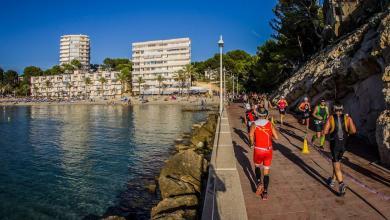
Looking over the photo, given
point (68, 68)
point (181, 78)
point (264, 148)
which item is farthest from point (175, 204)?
point (68, 68)

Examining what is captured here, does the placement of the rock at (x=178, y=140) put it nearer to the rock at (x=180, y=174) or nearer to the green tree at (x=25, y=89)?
the rock at (x=180, y=174)

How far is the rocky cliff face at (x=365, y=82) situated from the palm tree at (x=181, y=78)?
110 meters

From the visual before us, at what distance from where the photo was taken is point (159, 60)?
147 metres

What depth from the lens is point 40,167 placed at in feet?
61.2

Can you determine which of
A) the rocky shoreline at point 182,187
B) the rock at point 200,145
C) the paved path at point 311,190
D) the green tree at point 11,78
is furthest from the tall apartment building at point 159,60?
the paved path at point 311,190

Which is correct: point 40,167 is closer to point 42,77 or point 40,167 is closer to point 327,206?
point 327,206

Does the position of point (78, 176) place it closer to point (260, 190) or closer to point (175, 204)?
point (175, 204)

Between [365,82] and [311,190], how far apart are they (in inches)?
312

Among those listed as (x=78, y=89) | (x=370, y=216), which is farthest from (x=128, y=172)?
(x=78, y=89)

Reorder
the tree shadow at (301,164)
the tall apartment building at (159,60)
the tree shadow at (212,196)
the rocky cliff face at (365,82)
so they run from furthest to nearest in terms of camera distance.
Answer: the tall apartment building at (159,60) → the rocky cliff face at (365,82) → the tree shadow at (301,164) → the tree shadow at (212,196)

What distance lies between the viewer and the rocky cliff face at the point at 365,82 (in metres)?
9.83

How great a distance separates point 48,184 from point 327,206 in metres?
12.9

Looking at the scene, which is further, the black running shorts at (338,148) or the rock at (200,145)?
the rock at (200,145)

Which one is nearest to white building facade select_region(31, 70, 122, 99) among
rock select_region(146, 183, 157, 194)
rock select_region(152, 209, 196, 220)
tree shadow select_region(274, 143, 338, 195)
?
rock select_region(146, 183, 157, 194)
